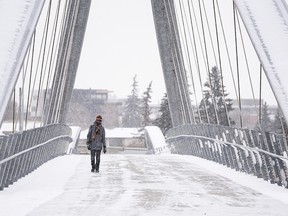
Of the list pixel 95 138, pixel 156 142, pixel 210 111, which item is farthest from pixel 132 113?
pixel 95 138

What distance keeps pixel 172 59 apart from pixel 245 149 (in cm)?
1384

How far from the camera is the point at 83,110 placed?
10288cm

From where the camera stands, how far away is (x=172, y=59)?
24422 mm

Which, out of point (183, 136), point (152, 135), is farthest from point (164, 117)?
point (183, 136)

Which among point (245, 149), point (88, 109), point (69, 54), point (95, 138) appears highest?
point (88, 109)

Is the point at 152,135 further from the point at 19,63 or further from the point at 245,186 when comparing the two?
the point at 19,63

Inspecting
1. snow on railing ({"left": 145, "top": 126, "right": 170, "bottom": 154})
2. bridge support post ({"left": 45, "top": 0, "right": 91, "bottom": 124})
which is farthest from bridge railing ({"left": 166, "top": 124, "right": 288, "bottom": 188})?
snow on railing ({"left": 145, "top": 126, "right": 170, "bottom": 154})

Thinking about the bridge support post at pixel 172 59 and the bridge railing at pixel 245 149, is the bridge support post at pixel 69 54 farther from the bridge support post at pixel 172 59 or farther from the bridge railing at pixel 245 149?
the bridge railing at pixel 245 149

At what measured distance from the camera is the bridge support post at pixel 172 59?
22.9 metres

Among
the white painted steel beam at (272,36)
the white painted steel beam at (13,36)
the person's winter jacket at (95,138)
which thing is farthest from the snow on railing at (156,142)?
the white painted steel beam at (13,36)

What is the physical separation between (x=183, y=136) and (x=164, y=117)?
34865 millimetres

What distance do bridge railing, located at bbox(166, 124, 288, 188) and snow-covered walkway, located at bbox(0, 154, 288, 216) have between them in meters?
0.26

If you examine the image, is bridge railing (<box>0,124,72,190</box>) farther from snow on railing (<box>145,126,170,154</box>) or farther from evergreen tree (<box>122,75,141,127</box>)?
evergreen tree (<box>122,75,141,127</box>)

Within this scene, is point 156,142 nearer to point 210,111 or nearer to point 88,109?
point 210,111
